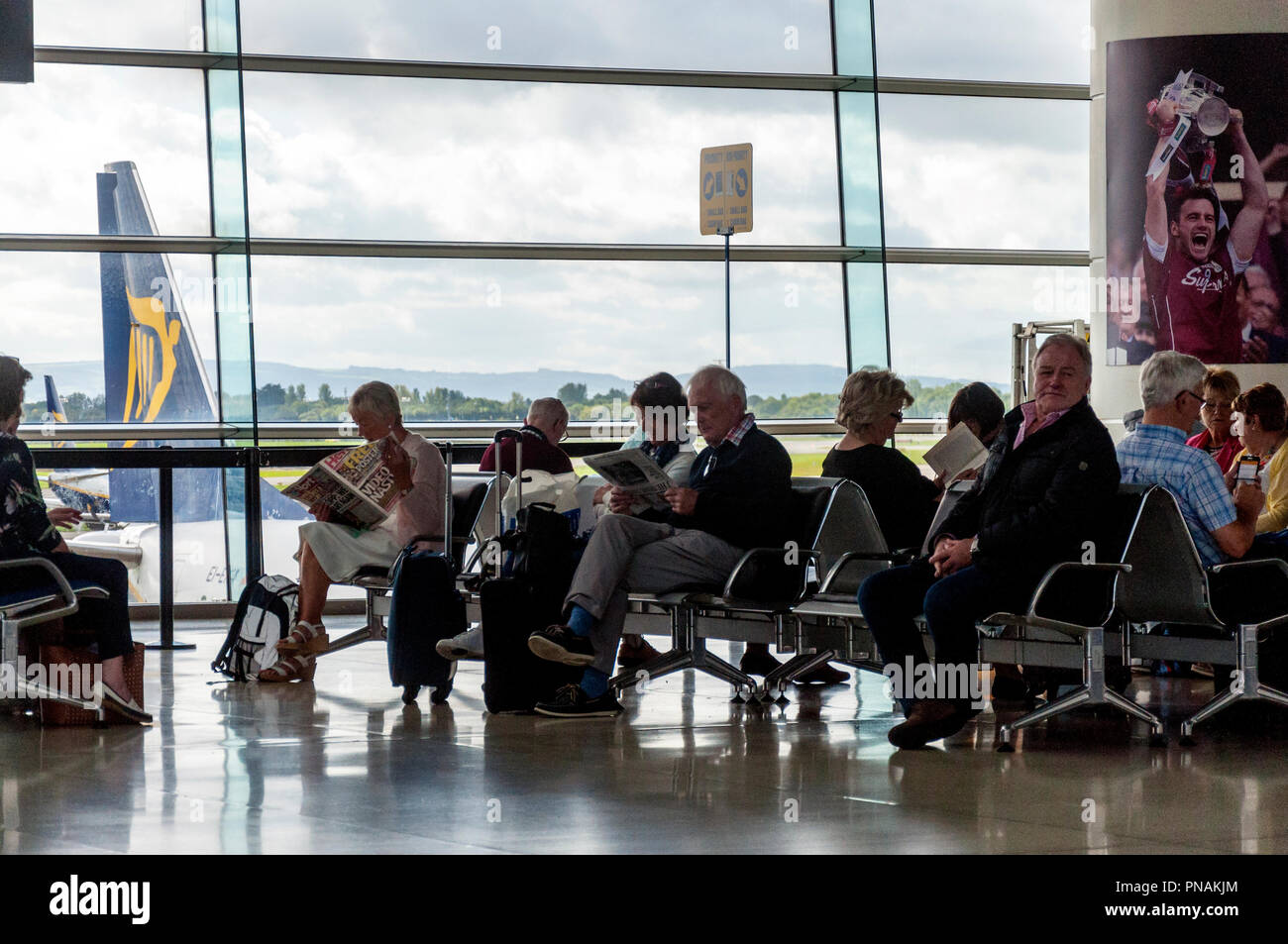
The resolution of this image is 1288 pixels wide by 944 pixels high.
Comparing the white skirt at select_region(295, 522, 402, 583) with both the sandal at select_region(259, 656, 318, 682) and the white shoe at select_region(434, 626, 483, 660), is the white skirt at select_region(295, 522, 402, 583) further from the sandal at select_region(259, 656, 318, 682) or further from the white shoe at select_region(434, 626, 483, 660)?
the white shoe at select_region(434, 626, 483, 660)

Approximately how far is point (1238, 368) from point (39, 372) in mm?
6602

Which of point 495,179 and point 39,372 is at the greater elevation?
point 495,179

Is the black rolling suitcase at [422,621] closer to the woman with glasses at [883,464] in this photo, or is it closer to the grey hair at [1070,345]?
the woman with glasses at [883,464]

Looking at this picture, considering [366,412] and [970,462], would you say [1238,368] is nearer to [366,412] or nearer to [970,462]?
[970,462]

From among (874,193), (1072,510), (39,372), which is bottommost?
(1072,510)

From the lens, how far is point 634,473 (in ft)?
18.3

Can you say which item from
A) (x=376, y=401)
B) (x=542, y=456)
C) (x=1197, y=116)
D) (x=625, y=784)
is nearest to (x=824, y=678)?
(x=542, y=456)

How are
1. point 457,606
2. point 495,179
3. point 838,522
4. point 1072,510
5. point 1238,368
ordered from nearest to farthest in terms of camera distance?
point 1072,510 < point 838,522 < point 457,606 < point 1238,368 < point 495,179

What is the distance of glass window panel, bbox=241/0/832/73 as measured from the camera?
32.3 feet

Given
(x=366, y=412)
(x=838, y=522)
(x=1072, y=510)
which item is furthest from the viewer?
(x=366, y=412)

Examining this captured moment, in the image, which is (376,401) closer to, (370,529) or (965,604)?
(370,529)

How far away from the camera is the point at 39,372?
381 inches

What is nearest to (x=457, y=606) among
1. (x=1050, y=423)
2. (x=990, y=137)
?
(x=1050, y=423)

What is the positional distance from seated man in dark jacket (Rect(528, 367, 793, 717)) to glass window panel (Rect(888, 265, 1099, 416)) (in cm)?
503
